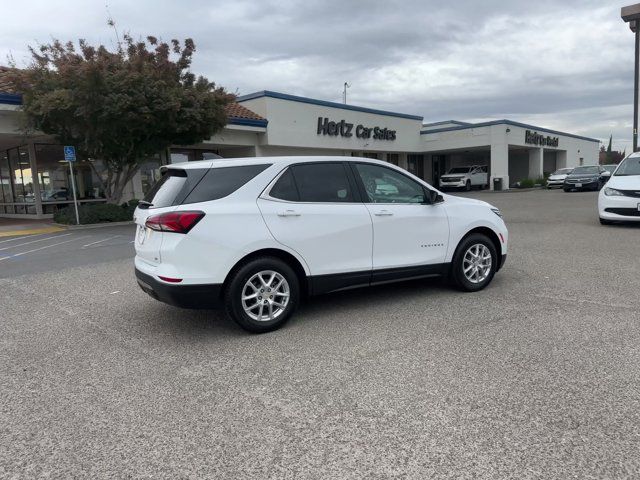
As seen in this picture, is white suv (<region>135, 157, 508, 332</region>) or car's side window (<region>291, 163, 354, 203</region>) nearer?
white suv (<region>135, 157, 508, 332</region>)

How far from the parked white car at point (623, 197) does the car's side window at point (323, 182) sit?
29.5 ft

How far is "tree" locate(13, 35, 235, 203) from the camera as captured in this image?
14.8 metres

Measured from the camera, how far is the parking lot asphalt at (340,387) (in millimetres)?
2756

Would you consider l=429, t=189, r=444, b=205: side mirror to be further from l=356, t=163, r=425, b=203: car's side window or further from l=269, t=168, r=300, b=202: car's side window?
l=269, t=168, r=300, b=202: car's side window

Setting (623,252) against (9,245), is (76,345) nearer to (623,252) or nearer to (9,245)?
(623,252)

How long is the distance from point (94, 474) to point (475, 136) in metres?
34.5

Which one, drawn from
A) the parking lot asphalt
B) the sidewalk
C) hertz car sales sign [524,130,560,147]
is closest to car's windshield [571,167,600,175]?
hertz car sales sign [524,130,560,147]

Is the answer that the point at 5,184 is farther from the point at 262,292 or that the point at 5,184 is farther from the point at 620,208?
the point at 620,208

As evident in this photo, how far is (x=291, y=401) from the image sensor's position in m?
3.44

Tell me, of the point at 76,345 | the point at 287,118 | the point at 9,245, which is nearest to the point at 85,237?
the point at 9,245

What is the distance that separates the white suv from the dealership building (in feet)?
28.1

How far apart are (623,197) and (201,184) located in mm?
10581

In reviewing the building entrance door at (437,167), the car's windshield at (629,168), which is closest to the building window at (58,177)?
the car's windshield at (629,168)

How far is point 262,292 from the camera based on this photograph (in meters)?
4.77
